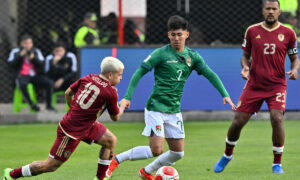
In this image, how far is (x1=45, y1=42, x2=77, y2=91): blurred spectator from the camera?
48.4 ft

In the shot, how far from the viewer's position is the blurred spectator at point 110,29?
14930 mm

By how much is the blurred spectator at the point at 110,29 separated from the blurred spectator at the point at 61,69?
0.80m

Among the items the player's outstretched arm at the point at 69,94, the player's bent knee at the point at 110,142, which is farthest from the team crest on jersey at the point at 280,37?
the player's outstretched arm at the point at 69,94

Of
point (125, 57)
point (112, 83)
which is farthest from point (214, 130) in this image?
point (112, 83)

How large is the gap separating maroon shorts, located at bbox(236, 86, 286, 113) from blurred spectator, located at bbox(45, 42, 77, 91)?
6816 mm

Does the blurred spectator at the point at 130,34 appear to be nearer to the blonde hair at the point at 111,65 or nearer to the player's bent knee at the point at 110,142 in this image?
the player's bent knee at the point at 110,142

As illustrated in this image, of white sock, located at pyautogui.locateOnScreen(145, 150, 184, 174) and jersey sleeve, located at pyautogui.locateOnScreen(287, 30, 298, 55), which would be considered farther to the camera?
jersey sleeve, located at pyautogui.locateOnScreen(287, 30, 298, 55)

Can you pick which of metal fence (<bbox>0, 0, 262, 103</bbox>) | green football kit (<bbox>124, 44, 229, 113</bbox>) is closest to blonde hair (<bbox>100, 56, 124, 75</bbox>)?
green football kit (<bbox>124, 44, 229, 113</bbox>)

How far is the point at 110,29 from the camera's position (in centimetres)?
1509

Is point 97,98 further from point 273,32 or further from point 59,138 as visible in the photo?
point 273,32

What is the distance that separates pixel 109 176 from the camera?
7848 mm

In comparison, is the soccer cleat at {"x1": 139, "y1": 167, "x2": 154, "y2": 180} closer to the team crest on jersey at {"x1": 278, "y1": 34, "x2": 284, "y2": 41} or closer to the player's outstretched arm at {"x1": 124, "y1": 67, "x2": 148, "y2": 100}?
the player's outstretched arm at {"x1": 124, "y1": 67, "x2": 148, "y2": 100}

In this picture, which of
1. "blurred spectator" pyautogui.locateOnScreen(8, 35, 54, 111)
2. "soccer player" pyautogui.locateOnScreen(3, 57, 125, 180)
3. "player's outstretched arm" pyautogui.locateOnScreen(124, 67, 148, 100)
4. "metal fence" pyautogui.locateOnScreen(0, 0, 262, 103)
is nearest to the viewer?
"soccer player" pyautogui.locateOnScreen(3, 57, 125, 180)

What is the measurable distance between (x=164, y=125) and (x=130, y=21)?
7.42 m
